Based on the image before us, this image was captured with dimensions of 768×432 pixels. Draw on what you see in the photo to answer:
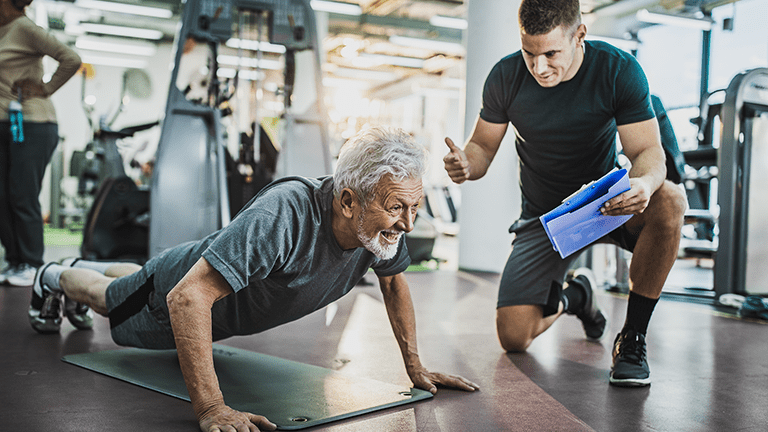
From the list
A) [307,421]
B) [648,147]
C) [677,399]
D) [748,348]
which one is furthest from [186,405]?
[748,348]

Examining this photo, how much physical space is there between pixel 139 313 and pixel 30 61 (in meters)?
2.63

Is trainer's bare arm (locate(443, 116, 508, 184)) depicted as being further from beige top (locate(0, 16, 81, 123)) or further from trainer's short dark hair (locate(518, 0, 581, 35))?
beige top (locate(0, 16, 81, 123))

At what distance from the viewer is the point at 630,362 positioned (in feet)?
6.45

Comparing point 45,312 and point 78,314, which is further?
point 78,314

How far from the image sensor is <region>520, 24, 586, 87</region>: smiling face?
189 cm

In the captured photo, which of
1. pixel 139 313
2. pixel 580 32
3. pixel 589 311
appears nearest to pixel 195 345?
pixel 139 313

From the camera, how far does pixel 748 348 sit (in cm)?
263

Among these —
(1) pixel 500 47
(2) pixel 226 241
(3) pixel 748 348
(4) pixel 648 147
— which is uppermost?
(1) pixel 500 47

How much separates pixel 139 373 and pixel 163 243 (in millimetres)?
2302

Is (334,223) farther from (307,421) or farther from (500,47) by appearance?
(500,47)

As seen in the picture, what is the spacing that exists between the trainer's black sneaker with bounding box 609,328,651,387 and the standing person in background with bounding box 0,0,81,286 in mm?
3330

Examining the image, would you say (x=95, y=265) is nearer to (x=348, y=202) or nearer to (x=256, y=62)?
(x=348, y=202)

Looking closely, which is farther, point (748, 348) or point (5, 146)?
point (5, 146)

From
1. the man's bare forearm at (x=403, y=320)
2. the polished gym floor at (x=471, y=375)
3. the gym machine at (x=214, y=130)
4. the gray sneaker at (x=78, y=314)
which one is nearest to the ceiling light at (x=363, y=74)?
the gym machine at (x=214, y=130)
